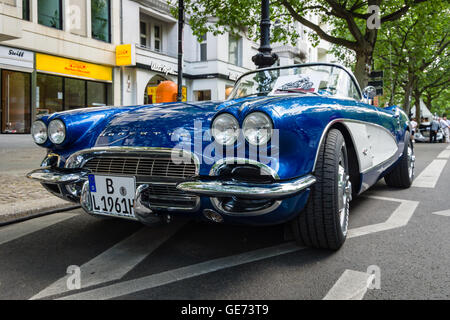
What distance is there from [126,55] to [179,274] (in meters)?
15.3

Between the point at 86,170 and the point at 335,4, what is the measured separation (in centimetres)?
1253

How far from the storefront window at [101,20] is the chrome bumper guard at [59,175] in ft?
47.4

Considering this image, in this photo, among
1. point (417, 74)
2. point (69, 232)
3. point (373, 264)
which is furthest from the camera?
point (417, 74)

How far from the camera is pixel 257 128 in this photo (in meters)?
1.99

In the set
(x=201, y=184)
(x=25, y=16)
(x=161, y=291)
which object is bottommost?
(x=161, y=291)

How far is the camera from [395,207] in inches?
147

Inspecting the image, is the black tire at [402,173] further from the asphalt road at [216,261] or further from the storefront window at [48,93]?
the storefront window at [48,93]

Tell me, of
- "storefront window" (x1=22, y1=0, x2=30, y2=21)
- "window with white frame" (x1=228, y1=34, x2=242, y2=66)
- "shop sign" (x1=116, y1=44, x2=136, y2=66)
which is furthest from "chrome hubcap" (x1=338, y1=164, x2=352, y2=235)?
"window with white frame" (x1=228, y1=34, x2=242, y2=66)

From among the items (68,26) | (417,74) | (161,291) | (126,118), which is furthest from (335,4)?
(417,74)

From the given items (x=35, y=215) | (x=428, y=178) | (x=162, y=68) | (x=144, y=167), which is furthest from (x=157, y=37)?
(x=144, y=167)

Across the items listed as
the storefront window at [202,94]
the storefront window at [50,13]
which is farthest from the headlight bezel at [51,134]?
the storefront window at [202,94]

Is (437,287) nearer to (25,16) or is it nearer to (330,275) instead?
(330,275)

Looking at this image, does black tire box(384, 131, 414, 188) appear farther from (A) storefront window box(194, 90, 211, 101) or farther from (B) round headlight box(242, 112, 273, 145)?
Result: (A) storefront window box(194, 90, 211, 101)

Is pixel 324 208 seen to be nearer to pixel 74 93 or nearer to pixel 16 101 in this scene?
pixel 16 101
